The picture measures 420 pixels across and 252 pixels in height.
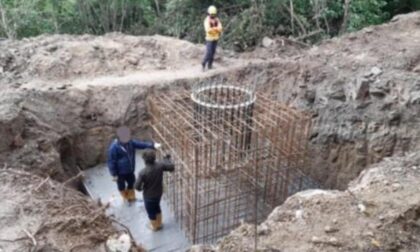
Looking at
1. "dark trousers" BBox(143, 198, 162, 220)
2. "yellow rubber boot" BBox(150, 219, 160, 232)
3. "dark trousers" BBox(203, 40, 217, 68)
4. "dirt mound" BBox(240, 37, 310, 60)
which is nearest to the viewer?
"dark trousers" BBox(143, 198, 162, 220)

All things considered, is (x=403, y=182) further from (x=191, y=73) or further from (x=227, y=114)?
(x=191, y=73)

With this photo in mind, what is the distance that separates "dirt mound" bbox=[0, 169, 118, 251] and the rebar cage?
1.73m

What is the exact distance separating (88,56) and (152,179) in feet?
17.0

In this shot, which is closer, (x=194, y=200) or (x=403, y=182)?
(x=403, y=182)

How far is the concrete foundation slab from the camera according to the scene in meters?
7.15

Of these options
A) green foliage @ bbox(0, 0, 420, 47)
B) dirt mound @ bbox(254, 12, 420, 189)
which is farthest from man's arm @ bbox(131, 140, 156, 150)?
green foliage @ bbox(0, 0, 420, 47)

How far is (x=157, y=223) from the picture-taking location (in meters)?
7.36

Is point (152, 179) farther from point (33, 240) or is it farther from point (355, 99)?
point (355, 99)

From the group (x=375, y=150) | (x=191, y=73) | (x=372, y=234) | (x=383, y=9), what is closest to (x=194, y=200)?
(x=372, y=234)

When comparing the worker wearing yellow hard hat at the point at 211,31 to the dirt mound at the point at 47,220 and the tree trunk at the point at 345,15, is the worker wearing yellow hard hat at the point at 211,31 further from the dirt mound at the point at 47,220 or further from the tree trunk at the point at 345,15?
the dirt mound at the point at 47,220

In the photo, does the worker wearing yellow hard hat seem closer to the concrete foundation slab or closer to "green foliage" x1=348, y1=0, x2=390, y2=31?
the concrete foundation slab

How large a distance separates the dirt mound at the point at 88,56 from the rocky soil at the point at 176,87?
0.08 ft

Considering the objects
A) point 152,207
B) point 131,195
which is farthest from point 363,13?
point 152,207

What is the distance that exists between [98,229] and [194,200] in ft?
5.65
